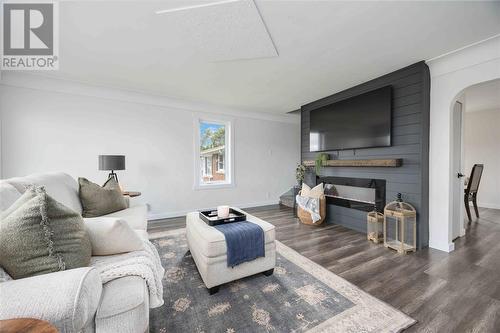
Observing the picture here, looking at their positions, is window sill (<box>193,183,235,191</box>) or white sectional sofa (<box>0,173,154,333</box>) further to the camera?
window sill (<box>193,183,235,191</box>)

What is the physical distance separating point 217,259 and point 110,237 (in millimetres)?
804

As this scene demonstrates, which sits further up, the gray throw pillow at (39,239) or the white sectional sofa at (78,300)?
the gray throw pillow at (39,239)

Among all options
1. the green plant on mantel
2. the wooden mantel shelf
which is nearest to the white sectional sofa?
the wooden mantel shelf

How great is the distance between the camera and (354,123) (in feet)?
10.5

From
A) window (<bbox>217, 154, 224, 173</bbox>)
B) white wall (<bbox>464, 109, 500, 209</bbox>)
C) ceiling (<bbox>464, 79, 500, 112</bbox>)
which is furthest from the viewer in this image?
window (<bbox>217, 154, 224, 173</bbox>)

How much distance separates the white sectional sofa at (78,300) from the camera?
656 millimetres

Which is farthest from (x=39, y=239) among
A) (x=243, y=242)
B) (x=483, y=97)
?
(x=483, y=97)

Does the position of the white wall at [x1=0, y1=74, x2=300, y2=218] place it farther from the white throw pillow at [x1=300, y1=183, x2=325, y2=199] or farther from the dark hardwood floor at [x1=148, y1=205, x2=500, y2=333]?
the white throw pillow at [x1=300, y1=183, x2=325, y2=199]

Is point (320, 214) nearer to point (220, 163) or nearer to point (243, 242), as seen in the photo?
point (243, 242)

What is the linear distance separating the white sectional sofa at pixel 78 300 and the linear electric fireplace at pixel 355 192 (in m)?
3.10

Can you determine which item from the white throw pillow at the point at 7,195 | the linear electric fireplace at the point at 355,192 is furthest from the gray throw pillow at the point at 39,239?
the linear electric fireplace at the point at 355,192

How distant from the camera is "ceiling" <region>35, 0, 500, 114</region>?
5.55 ft

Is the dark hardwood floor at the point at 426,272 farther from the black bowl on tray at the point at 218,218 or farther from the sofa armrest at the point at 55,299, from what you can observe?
the sofa armrest at the point at 55,299

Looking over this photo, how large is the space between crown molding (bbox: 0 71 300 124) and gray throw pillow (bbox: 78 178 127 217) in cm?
191
